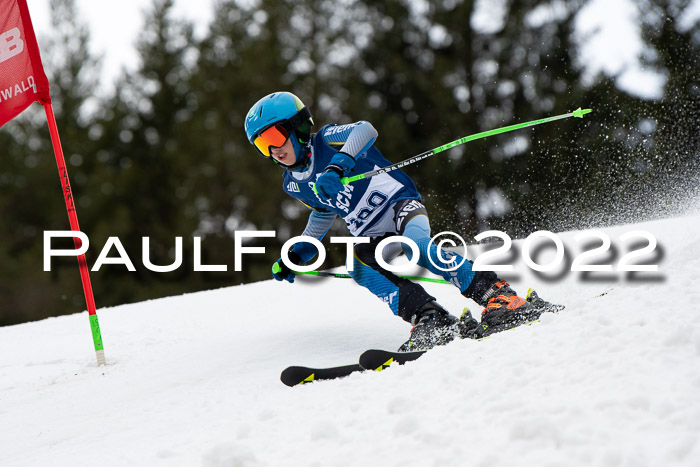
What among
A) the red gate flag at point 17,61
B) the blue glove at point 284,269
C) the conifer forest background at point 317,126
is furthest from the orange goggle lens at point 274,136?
the conifer forest background at point 317,126

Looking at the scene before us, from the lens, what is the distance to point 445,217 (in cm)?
1256

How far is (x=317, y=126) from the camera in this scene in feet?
50.1

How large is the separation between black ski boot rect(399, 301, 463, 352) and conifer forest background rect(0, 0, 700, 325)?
4.77 meters

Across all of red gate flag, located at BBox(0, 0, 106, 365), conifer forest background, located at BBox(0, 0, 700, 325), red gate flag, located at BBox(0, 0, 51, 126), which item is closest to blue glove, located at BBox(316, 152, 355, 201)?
red gate flag, located at BBox(0, 0, 106, 365)

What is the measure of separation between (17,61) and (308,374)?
2.99 meters

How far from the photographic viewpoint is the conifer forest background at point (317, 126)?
40.2 feet

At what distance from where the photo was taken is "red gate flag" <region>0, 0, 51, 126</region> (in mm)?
3967

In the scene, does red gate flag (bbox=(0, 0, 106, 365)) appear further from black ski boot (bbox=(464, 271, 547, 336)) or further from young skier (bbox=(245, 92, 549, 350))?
black ski boot (bbox=(464, 271, 547, 336))

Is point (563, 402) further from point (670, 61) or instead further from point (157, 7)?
point (157, 7)

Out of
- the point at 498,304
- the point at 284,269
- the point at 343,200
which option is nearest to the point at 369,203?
the point at 343,200

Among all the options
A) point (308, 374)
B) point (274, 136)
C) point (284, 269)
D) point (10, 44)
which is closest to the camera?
point (308, 374)

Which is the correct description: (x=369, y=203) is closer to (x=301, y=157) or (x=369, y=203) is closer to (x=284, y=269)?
(x=301, y=157)

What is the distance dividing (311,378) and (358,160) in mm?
1325

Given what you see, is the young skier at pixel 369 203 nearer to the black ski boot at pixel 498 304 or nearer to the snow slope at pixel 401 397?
the black ski boot at pixel 498 304
